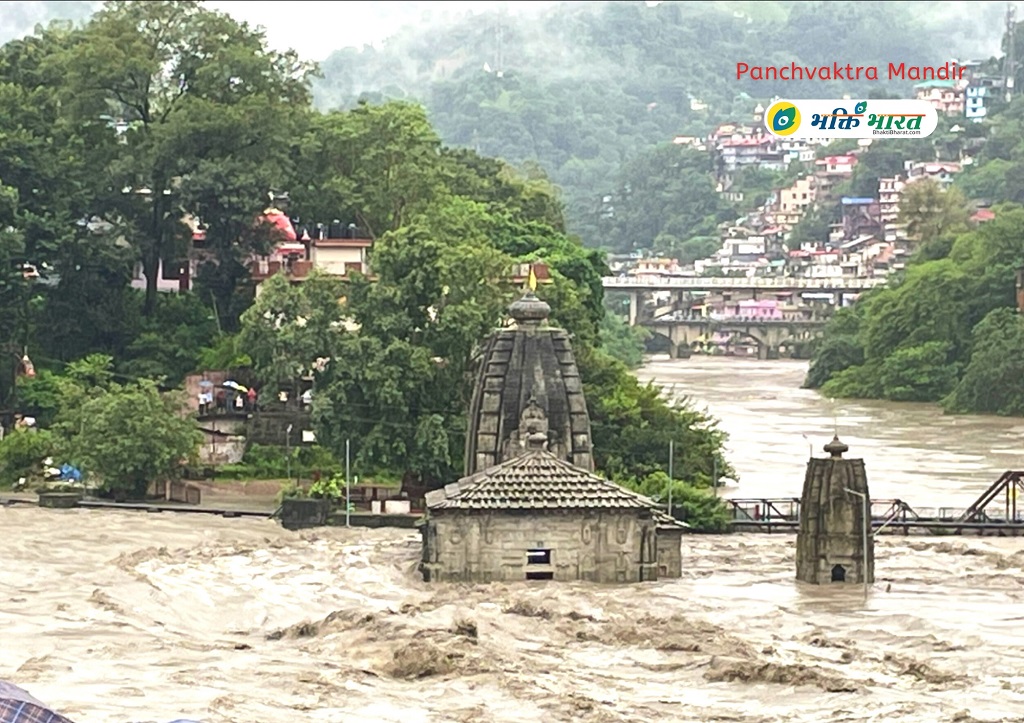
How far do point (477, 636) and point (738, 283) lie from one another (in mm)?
125773

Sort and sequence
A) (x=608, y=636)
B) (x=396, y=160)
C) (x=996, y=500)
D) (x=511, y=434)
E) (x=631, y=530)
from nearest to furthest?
(x=608, y=636) → (x=631, y=530) → (x=511, y=434) → (x=996, y=500) → (x=396, y=160)

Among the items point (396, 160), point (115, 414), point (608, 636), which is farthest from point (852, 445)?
point (608, 636)

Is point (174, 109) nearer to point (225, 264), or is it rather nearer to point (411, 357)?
point (225, 264)

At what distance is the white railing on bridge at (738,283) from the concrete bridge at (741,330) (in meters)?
1.93

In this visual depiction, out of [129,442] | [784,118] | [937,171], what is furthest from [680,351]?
[129,442]

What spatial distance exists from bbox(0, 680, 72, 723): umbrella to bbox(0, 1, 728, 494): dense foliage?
32213mm

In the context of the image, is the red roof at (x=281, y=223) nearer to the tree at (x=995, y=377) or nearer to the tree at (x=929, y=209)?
the tree at (x=995, y=377)

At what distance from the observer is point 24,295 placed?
65812 mm

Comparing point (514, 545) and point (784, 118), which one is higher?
point (784, 118)

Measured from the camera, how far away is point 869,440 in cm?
7706

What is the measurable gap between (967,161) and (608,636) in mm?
152421

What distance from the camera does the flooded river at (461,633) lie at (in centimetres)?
3097

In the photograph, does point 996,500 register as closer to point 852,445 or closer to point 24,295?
point 852,445

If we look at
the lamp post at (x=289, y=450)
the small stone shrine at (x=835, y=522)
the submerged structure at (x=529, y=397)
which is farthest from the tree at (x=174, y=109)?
the small stone shrine at (x=835, y=522)
